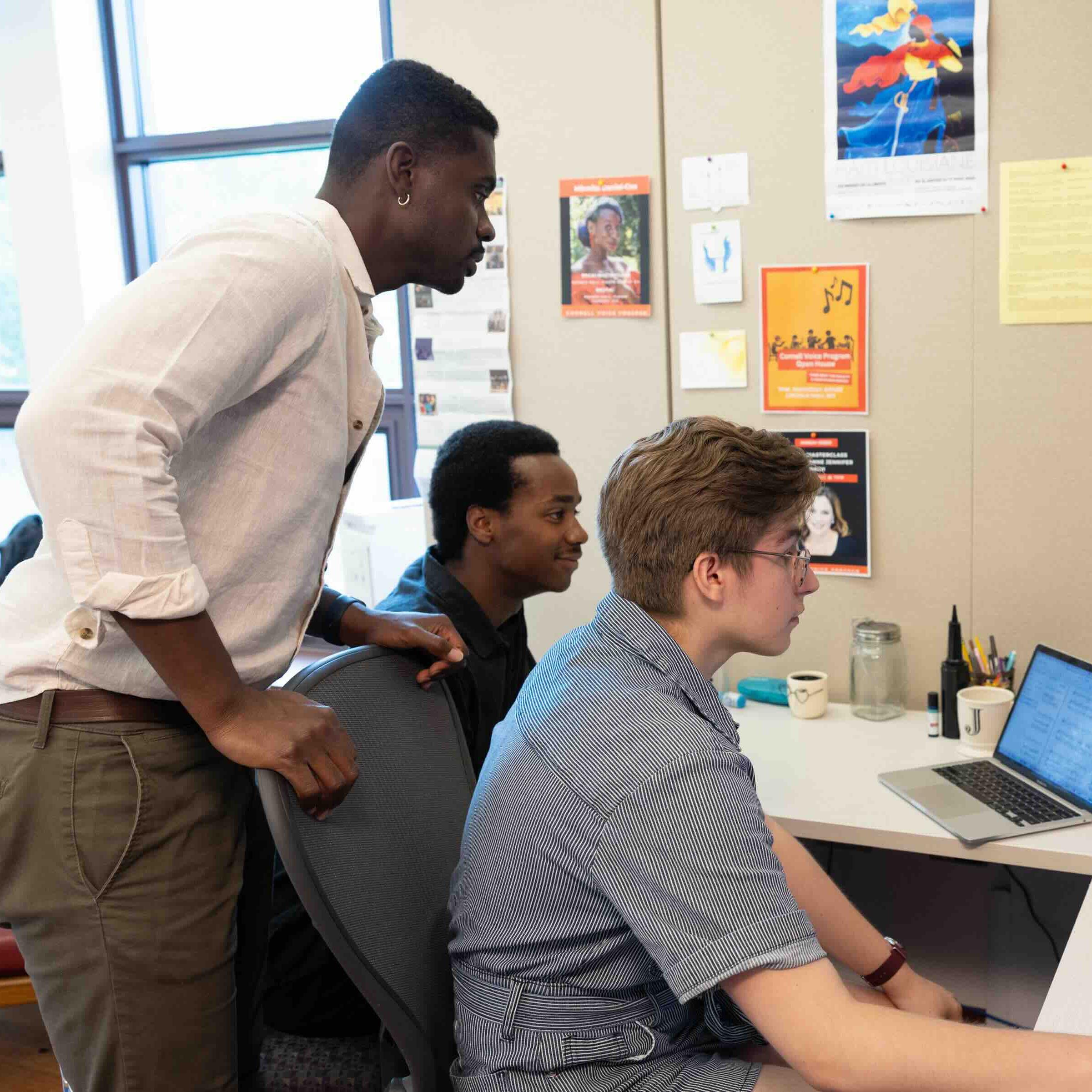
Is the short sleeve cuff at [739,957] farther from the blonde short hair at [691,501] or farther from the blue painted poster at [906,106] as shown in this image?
the blue painted poster at [906,106]

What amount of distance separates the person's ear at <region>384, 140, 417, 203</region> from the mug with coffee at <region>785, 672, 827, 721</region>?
122cm

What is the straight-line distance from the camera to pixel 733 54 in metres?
2.01

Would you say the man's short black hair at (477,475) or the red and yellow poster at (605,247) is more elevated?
the red and yellow poster at (605,247)

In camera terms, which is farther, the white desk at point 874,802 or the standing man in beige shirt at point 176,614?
the white desk at point 874,802

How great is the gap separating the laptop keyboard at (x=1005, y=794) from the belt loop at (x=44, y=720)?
122 cm

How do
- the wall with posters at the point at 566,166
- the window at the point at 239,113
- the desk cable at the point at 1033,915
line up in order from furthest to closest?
1. the window at the point at 239,113
2. the wall with posters at the point at 566,166
3. the desk cable at the point at 1033,915

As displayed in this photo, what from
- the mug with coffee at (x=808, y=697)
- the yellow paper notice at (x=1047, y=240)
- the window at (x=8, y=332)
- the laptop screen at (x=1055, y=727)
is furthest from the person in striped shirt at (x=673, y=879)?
the window at (x=8, y=332)

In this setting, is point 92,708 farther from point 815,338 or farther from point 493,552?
point 815,338

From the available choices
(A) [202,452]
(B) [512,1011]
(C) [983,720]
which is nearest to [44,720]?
(A) [202,452]

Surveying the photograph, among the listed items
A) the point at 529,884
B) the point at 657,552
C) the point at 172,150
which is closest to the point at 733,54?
the point at 657,552

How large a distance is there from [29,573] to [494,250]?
1.39 metres

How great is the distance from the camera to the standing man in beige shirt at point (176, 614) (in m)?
0.89

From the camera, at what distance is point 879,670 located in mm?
2029

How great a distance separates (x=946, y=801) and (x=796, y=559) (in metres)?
0.62
